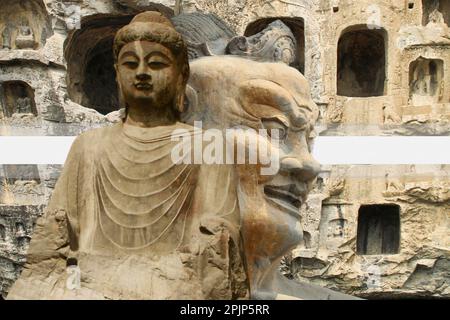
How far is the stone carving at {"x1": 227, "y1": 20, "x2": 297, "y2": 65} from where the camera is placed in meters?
5.62

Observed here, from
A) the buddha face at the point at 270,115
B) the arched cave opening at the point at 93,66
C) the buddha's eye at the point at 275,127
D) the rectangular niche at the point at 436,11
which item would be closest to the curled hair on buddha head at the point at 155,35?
the buddha face at the point at 270,115

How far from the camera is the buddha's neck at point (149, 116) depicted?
5141 mm

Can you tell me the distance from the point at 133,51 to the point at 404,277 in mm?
12770

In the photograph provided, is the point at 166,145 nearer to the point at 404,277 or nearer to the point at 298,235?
the point at 298,235

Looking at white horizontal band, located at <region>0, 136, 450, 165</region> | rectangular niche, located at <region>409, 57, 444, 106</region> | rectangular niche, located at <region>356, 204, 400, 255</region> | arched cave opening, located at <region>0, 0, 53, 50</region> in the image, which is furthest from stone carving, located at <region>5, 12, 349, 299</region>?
rectangular niche, located at <region>409, 57, 444, 106</region>

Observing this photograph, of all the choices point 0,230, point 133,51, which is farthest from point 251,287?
point 0,230

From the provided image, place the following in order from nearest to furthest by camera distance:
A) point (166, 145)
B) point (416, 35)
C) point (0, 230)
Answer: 1. point (166, 145)
2. point (0, 230)
3. point (416, 35)

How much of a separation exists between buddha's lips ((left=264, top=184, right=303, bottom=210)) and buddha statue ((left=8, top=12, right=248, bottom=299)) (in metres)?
0.27

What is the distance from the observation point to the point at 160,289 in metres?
4.75

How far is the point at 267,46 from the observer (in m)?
5.66

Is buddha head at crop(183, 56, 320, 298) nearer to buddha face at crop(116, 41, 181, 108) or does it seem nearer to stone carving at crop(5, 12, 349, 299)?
stone carving at crop(5, 12, 349, 299)

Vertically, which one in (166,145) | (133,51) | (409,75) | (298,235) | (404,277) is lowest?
(404,277)

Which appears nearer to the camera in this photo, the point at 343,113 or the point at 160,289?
the point at 160,289

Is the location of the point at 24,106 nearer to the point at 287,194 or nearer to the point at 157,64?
the point at 287,194
